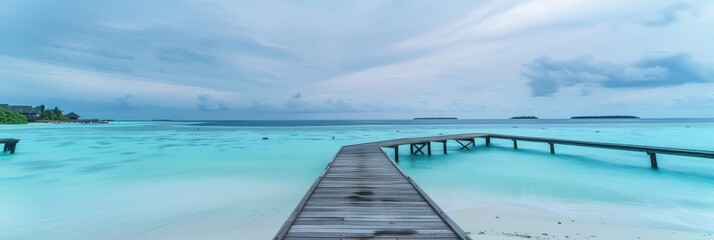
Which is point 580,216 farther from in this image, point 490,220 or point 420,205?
point 420,205

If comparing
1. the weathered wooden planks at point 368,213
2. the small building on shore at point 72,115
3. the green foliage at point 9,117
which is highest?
the small building on shore at point 72,115

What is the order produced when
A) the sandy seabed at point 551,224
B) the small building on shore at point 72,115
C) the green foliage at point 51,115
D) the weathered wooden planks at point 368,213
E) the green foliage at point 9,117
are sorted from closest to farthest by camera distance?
the weathered wooden planks at point 368,213, the sandy seabed at point 551,224, the green foliage at point 9,117, the green foliage at point 51,115, the small building on shore at point 72,115

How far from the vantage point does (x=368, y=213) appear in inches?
180

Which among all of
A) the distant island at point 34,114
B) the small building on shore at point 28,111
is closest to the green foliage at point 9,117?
the distant island at point 34,114

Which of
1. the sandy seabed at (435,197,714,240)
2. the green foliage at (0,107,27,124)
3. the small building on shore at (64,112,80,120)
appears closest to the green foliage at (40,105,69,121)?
the green foliage at (0,107,27,124)

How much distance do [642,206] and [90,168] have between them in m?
23.2

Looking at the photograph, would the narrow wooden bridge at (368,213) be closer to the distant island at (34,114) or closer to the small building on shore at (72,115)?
the distant island at (34,114)

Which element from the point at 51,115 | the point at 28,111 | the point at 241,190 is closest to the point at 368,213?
the point at 241,190

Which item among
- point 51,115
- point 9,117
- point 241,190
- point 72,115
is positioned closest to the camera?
point 241,190

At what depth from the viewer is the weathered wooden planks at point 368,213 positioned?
12.2 ft

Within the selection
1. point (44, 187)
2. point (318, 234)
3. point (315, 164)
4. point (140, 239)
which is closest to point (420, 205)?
point (318, 234)

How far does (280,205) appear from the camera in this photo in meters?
8.34

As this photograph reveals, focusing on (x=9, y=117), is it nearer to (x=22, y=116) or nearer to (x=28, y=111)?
(x=22, y=116)

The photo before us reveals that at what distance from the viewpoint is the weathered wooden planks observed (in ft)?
12.2
